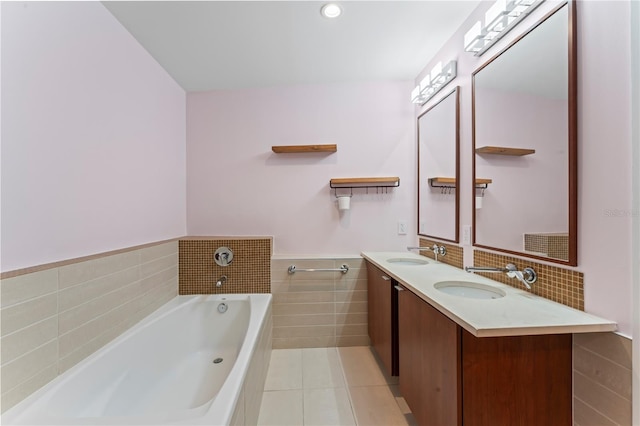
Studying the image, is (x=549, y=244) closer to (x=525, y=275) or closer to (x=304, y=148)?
(x=525, y=275)

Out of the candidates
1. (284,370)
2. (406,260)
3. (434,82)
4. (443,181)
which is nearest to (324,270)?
(406,260)

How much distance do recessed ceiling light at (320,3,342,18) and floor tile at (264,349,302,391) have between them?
97.2 inches

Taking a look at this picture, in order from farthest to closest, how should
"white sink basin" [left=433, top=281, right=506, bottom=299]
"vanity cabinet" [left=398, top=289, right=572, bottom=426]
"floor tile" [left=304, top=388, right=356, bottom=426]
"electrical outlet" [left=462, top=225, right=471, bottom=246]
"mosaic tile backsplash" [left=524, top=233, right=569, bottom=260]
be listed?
"electrical outlet" [left=462, top=225, right=471, bottom=246] → "floor tile" [left=304, top=388, right=356, bottom=426] → "white sink basin" [left=433, top=281, right=506, bottom=299] → "mosaic tile backsplash" [left=524, top=233, right=569, bottom=260] → "vanity cabinet" [left=398, top=289, right=572, bottom=426]

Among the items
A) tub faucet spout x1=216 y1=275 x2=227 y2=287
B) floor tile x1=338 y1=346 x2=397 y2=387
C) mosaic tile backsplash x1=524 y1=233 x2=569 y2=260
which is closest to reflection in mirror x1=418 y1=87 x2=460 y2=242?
mosaic tile backsplash x1=524 y1=233 x2=569 y2=260

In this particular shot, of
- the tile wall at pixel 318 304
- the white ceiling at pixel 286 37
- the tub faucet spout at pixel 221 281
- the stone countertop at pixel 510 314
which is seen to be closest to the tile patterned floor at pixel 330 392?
the tile wall at pixel 318 304

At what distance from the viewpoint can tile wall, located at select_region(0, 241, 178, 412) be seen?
94cm

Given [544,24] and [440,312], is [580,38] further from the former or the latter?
[440,312]

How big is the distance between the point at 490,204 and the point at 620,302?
72cm

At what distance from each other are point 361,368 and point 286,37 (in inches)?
98.9

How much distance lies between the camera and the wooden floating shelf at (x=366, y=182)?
2.33m

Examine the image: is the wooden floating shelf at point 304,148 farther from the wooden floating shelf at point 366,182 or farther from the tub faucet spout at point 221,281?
the tub faucet spout at point 221,281

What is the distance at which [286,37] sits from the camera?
1784mm

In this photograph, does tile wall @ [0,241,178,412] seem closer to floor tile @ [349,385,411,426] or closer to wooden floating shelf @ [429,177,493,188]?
floor tile @ [349,385,411,426]

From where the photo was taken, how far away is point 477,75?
1.58 metres
